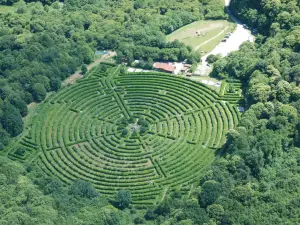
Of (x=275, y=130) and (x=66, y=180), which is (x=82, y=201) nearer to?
(x=66, y=180)

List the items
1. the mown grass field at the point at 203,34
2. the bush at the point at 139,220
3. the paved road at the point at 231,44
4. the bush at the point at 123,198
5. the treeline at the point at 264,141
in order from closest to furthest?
the treeline at the point at 264,141 → the bush at the point at 139,220 → the bush at the point at 123,198 → the paved road at the point at 231,44 → the mown grass field at the point at 203,34

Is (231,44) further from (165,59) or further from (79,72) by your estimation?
(79,72)

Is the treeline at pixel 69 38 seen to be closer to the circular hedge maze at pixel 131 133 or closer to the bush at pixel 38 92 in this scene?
the bush at pixel 38 92

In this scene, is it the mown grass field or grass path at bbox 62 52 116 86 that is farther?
the mown grass field

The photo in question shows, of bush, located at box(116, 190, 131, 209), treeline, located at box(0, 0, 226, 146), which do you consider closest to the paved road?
treeline, located at box(0, 0, 226, 146)

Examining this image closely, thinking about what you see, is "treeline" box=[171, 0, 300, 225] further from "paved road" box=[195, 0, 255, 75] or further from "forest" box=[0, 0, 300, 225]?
"paved road" box=[195, 0, 255, 75]

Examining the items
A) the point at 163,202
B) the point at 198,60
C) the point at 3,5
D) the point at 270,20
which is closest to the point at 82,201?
the point at 163,202

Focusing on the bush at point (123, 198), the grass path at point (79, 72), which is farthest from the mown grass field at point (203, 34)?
the bush at point (123, 198)
